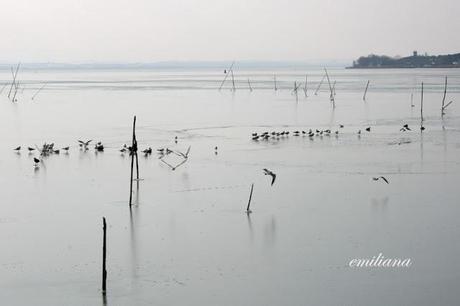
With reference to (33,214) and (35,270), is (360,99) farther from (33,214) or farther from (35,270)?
(35,270)

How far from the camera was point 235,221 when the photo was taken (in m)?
10.8

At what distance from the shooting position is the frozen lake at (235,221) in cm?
807

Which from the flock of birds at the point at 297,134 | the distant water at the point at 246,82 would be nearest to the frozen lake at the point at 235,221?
the flock of birds at the point at 297,134

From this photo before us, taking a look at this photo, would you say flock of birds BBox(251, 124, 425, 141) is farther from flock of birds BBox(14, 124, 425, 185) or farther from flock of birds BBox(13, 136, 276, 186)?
flock of birds BBox(13, 136, 276, 186)

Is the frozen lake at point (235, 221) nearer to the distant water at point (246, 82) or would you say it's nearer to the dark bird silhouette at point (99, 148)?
the dark bird silhouette at point (99, 148)

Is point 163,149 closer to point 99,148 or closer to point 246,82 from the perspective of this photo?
point 99,148

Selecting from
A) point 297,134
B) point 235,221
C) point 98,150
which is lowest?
point 235,221

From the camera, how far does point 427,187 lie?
43.4 feet

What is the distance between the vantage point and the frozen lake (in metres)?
8.07

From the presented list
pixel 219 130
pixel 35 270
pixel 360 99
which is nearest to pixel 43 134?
pixel 219 130

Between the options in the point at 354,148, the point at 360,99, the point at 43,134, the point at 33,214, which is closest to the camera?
the point at 33,214

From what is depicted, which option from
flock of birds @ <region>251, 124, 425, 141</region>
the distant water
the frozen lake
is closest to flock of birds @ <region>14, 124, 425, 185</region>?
flock of birds @ <region>251, 124, 425, 141</region>

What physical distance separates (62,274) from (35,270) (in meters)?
0.37

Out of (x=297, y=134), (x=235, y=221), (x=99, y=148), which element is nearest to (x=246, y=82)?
(x=297, y=134)
